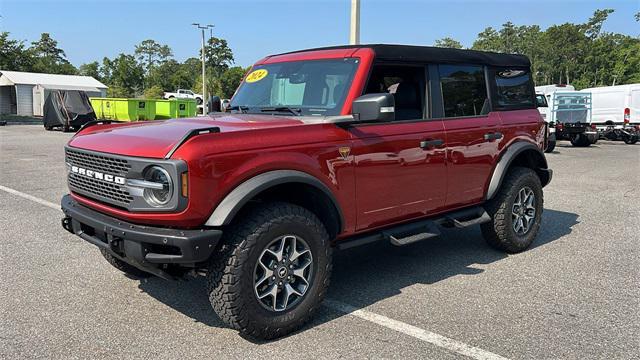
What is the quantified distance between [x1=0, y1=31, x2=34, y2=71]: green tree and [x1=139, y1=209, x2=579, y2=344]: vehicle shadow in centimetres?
5237

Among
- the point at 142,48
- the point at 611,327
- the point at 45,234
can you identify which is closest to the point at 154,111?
the point at 45,234

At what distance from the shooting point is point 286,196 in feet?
12.5

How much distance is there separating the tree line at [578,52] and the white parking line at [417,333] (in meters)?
60.9

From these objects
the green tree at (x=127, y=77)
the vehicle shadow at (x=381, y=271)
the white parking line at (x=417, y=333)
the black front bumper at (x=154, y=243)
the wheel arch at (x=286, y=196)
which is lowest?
the white parking line at (x=417, y=333)

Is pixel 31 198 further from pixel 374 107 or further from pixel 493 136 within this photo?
pixel 493 136

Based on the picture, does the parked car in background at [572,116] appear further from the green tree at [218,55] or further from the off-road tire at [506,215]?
the green tree at [218,55]

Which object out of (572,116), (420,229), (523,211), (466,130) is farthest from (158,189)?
(572,116)

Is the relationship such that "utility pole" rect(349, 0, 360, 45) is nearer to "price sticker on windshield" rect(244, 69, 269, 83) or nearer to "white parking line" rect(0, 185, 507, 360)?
"price sticker on windshield" rect(244, 69, 269, 83)

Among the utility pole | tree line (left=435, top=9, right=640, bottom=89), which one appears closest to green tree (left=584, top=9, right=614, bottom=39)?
tree line (left=435, top=9, right=640, bottom=89)

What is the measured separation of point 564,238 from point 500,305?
2665 mm

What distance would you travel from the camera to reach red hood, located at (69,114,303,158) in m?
3.30

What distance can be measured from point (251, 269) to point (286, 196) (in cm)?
67

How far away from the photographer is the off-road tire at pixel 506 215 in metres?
5.35

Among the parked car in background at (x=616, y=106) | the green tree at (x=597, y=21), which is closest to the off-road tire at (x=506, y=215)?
the parked car in background at (x=616, y=106)
